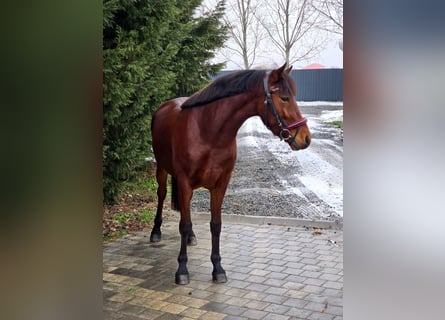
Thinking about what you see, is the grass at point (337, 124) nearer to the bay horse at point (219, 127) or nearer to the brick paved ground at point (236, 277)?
the bay horse at point (219, 127)

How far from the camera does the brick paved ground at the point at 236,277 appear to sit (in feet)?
8.11

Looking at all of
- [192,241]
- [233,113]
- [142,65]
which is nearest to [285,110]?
[233,113]

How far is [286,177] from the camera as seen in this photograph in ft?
12.4

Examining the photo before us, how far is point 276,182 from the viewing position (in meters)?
3.85

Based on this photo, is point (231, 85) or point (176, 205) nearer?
point (231, 85)

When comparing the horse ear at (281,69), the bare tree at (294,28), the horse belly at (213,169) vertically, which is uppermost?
the bare tree at (294,28)

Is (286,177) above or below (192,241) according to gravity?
above

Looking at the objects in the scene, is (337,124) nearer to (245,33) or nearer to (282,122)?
(282,122)

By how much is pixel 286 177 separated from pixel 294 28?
51.1 inches

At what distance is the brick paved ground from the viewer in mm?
2471

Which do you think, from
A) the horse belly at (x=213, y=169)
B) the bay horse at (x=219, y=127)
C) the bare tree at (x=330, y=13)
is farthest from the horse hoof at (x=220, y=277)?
the bare tree at (x=330, y=13)

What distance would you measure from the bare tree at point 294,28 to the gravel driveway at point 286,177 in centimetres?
40
